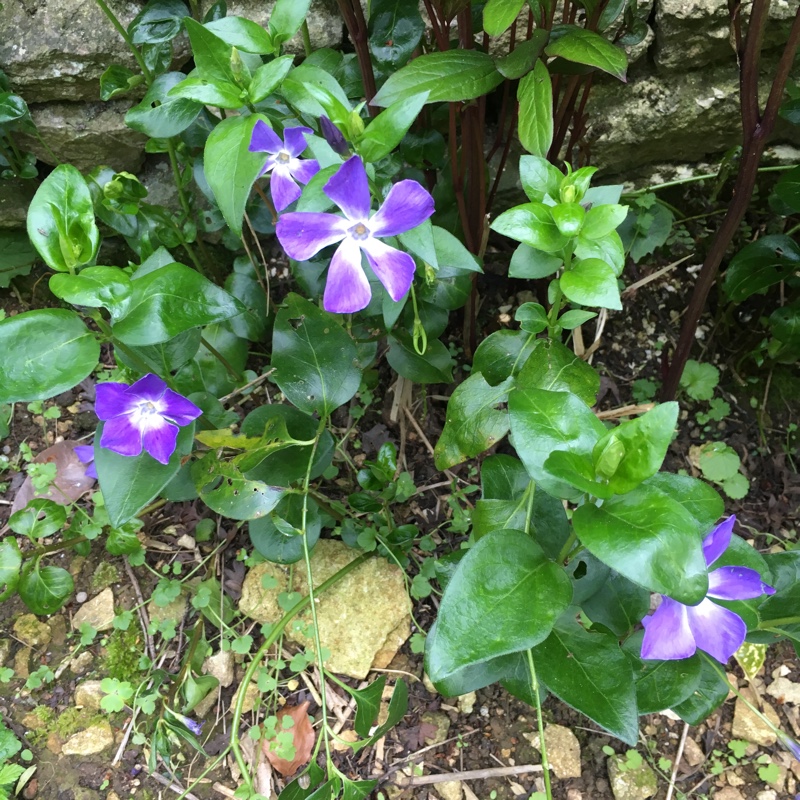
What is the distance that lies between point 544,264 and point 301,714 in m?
1.11

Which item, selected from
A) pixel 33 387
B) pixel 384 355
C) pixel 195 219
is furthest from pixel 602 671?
pixel 195 219

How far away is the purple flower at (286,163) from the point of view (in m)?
1.10

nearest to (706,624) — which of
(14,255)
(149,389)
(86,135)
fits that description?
(149,389)

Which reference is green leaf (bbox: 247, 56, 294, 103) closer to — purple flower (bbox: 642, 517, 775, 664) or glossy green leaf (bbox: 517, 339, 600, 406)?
glossy green leaf (bbox: 517, 339, 600, 406)

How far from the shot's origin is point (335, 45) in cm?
159

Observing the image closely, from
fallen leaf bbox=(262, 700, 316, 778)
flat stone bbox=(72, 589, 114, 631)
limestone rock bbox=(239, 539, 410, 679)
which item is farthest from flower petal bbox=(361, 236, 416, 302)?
flat stone bbox=(72, 589, 114, 631)

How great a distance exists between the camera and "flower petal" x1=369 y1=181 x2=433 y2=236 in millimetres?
896

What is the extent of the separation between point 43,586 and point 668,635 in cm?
118

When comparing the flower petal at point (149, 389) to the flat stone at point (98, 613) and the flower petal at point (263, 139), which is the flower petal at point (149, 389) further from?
the flat stone at point (98, 613)

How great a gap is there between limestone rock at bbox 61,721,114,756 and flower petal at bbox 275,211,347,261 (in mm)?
1183

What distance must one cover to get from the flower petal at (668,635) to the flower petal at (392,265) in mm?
581

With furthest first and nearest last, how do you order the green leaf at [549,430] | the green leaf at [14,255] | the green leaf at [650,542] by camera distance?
the green leaf at [14,255]
the green leaf at [549,430]
the green leaf at [650,542]

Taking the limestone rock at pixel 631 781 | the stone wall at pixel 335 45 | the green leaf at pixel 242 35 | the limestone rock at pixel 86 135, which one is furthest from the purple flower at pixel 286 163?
the limestone rock at pixel 631 781

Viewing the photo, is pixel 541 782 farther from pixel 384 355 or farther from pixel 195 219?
pixel 195 219
